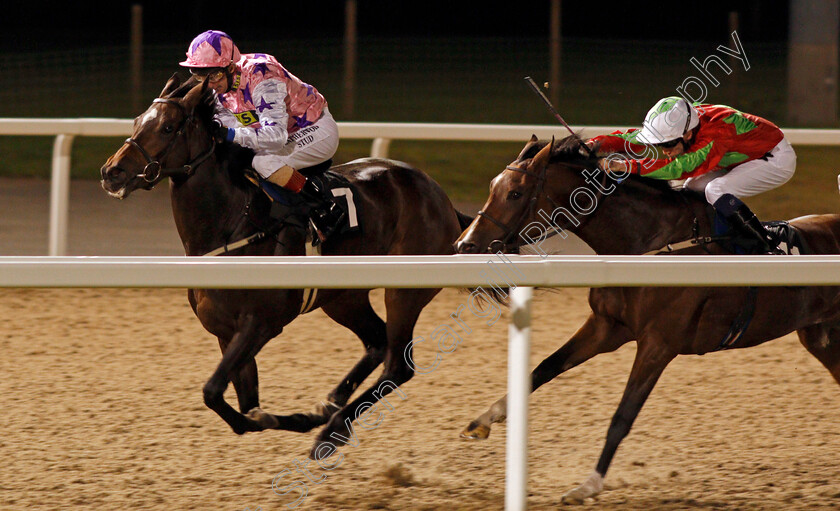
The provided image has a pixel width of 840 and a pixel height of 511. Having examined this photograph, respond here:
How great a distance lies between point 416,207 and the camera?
4594 mm

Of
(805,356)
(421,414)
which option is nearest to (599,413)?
(421,414)

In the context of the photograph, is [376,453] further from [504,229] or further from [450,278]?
[450,278]

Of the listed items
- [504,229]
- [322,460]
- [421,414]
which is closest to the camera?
[504,229]

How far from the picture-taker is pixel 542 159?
387 centimetres

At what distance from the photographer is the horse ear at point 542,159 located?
3857mm

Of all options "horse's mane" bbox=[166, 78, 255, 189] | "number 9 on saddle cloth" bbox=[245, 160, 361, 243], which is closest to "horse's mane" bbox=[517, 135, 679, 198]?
"number 9 on saddle cloth" bbox=[245, 160, 361, 243]

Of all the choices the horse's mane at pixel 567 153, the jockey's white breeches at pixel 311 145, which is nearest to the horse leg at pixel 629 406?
the horse's mane at pixel 567 153

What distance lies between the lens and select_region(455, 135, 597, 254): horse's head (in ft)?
12.5

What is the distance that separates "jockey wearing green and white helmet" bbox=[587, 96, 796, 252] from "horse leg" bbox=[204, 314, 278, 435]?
1346 mm

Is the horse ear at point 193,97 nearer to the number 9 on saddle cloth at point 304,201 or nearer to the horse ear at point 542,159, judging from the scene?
the number 9 on saddle cloth at point 304,201

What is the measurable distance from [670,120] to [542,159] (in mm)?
484

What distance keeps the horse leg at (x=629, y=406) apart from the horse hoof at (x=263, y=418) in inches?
43.9

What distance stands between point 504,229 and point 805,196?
665 centimetres

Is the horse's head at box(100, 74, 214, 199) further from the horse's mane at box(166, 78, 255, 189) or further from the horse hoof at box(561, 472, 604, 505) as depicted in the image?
the horse hoof at box(561, 472, 604, 505)
